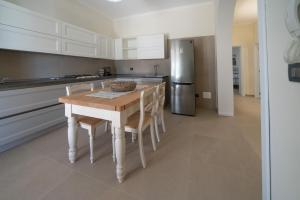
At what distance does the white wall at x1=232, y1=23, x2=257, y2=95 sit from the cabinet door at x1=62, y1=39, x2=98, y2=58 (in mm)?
4854

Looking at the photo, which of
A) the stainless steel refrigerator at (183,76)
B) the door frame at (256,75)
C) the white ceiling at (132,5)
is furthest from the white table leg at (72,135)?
the door frame at (256,75)

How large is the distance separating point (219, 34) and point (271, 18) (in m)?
2.61

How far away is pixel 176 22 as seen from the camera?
13.1 ft

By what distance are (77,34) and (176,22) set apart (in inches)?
98.4

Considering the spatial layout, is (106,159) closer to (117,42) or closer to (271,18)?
(271,18)

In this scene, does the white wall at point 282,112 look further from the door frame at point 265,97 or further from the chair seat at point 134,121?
the chair seat at point 134,121

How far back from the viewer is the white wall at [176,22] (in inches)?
146

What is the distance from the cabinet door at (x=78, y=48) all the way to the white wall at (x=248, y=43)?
4.85 metres

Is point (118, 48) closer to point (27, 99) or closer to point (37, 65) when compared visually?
point (37, 65)

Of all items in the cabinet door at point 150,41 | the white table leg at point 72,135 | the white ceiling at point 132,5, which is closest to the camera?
the white table leg at point 72,135

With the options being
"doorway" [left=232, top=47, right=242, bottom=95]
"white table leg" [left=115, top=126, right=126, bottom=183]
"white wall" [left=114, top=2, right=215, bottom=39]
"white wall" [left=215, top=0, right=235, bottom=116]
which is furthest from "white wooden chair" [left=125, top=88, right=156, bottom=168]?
"doorway" [left=232, top=47, right=242, bottom=95]

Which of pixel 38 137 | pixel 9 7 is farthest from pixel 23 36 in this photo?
pixel 38 137

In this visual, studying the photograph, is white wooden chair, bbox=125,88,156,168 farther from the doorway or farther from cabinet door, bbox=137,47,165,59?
the doorway

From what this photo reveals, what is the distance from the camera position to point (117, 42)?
14.5ft
